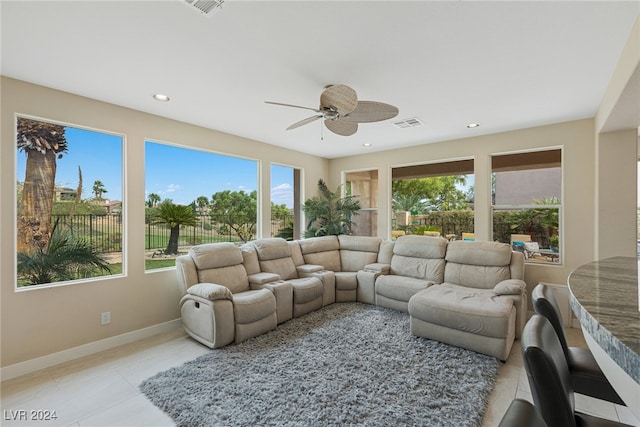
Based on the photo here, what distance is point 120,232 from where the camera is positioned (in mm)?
3322

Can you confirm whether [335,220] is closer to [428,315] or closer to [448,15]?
[428,315]

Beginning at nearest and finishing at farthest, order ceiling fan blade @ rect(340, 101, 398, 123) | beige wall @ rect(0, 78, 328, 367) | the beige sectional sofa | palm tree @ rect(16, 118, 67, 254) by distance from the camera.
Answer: ceiling fan blade @ rect(340, 101, 398, 123) < beige wall @ rect(0, 78, 328, 367) < palm tree @ rect(16, 118, 67, 254) < the beige sectional sofa

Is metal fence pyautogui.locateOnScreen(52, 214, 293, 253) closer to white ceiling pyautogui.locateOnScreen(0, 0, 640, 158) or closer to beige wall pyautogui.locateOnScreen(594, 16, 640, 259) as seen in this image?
white ceiling pyautogui.locateOnScreen(0, 0, 640, 158)

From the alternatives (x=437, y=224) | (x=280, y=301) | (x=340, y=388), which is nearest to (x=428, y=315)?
(x=340, y=388)

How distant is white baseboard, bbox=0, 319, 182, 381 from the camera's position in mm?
2543

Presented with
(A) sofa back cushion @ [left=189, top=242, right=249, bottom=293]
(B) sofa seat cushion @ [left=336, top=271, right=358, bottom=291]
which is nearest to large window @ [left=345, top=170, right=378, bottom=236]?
(B) sofa seat cushion @ [left=336, top=271, right=358, bottom=291]

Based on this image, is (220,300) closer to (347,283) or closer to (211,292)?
(211,292)

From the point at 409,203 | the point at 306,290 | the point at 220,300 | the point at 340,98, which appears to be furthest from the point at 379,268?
the point at 340,98

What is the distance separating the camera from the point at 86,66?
2398mm

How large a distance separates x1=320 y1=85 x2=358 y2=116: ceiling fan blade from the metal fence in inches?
106

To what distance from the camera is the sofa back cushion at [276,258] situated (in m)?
4.25

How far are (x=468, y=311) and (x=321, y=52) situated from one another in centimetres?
275

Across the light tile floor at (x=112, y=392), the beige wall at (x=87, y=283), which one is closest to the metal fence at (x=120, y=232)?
the beige wall at (x=87, y=283)

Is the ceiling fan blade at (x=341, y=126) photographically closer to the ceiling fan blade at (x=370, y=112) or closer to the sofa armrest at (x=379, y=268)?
the ceiling fan blade at (x=370, y=112)
